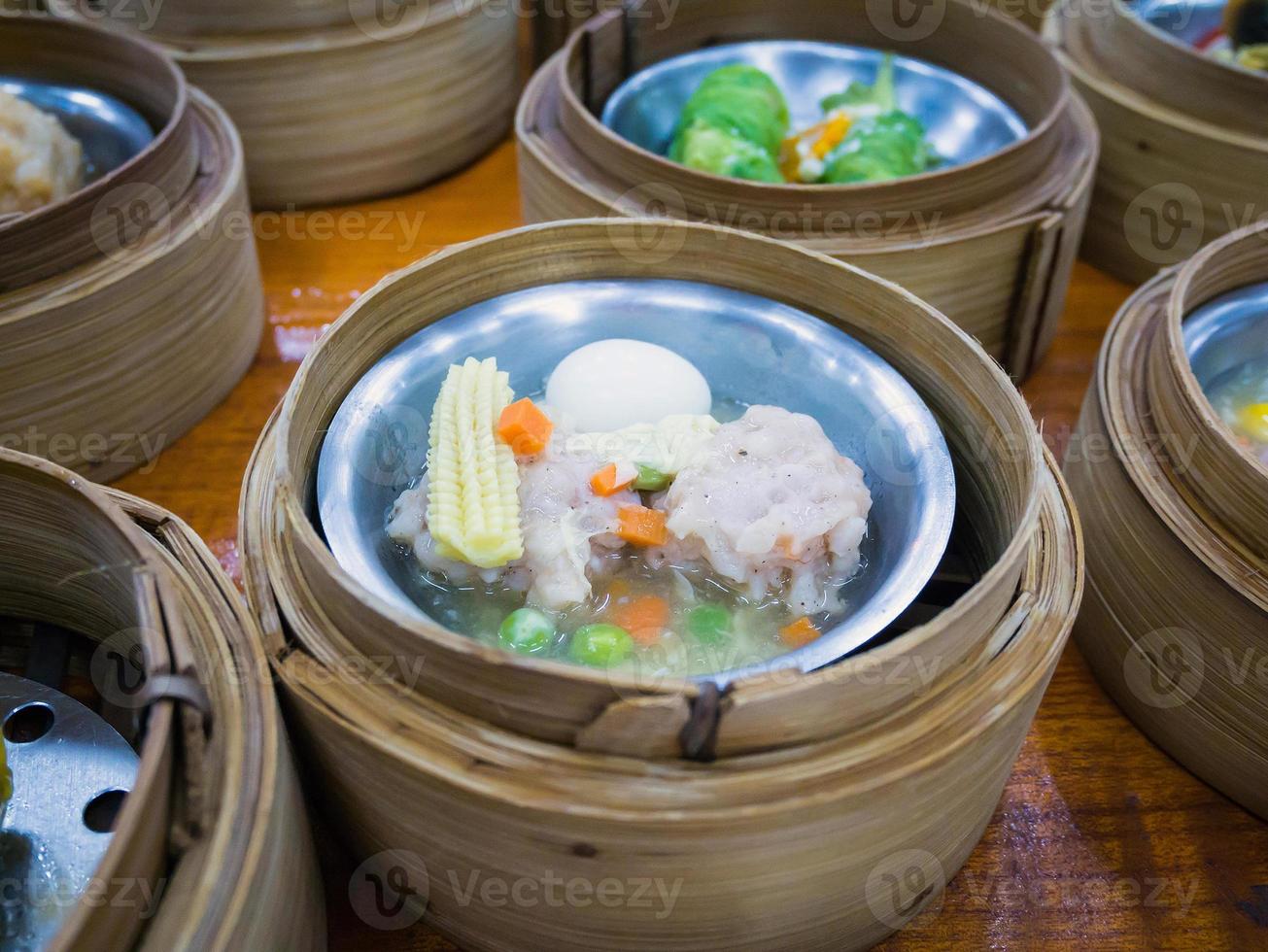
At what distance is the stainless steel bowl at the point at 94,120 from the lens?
2.29 metres

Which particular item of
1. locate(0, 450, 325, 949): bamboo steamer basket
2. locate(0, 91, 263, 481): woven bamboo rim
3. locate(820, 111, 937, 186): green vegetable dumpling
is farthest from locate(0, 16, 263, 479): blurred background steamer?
locate(820, 111, 937, 186): green vegetable dumpling

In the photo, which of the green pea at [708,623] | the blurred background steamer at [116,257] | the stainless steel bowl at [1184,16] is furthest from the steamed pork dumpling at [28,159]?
the stainless steel bowl at [1184,16]

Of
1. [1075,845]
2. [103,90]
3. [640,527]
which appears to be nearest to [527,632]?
[640,527]

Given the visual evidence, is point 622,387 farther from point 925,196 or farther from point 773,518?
point 925,196

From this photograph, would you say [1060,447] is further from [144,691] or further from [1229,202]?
[144,691]

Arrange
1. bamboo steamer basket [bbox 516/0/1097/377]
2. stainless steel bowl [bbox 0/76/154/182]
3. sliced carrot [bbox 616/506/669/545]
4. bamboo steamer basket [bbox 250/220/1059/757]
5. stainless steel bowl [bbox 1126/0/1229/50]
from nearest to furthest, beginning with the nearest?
bamboo steamer basket [bbox 250/220/1059/757] → sliced carrot [bbox 616/506/669/545] → bamboo steamer basket [bbox 516/0/1097/377] → stainless steel bowl [bbox 0/76/154/182] → stainless steel bowl [bbox 1126/0/1229/50]

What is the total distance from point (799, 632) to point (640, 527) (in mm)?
255

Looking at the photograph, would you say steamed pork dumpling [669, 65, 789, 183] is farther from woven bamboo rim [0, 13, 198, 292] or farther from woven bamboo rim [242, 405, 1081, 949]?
woven bamboo rim [242, 405, 1081, 949]

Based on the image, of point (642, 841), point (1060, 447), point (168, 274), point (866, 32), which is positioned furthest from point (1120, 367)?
point (168, 274)

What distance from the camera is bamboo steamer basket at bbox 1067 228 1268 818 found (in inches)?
60.6

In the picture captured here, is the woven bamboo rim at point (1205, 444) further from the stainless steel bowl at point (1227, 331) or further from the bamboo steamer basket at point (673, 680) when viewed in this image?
the bamboo steamer basket at point (673, 680)

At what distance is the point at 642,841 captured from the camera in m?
1.13

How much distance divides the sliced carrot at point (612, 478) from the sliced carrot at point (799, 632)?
0.29 metres

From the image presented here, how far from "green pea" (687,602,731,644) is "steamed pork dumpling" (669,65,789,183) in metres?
1.08
